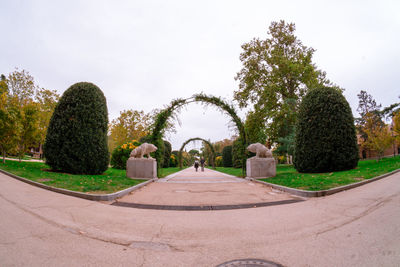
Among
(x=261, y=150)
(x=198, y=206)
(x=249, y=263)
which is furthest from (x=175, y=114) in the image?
(x=249, y=263)

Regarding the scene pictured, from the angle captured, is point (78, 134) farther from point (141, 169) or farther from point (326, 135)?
point (326, 135)

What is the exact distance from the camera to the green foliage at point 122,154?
16219 mm

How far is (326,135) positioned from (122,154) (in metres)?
15.3

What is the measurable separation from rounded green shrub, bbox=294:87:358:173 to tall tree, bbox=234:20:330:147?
7.42 metres

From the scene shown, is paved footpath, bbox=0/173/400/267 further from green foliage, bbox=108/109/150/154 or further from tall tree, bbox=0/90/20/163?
green foliage, bbox=108/109/150/154

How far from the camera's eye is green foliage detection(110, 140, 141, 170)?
16.2m

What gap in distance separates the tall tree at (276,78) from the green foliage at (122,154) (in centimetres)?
1327

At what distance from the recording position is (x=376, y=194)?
5.20 meters

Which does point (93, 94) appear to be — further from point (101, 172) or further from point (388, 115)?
point (388, 115)

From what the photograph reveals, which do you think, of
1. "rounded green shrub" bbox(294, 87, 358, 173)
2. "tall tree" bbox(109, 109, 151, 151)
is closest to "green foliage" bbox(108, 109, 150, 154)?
"tall tree" bbox(109, 109, 151, 151)

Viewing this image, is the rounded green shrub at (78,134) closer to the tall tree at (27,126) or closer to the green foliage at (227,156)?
the tall tree at (27,126)

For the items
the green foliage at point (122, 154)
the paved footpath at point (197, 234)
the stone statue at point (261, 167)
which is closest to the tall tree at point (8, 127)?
the green foliage at point (122, 154)

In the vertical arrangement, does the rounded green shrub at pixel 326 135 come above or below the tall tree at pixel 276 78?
below

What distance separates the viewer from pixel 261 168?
10.9 metres
